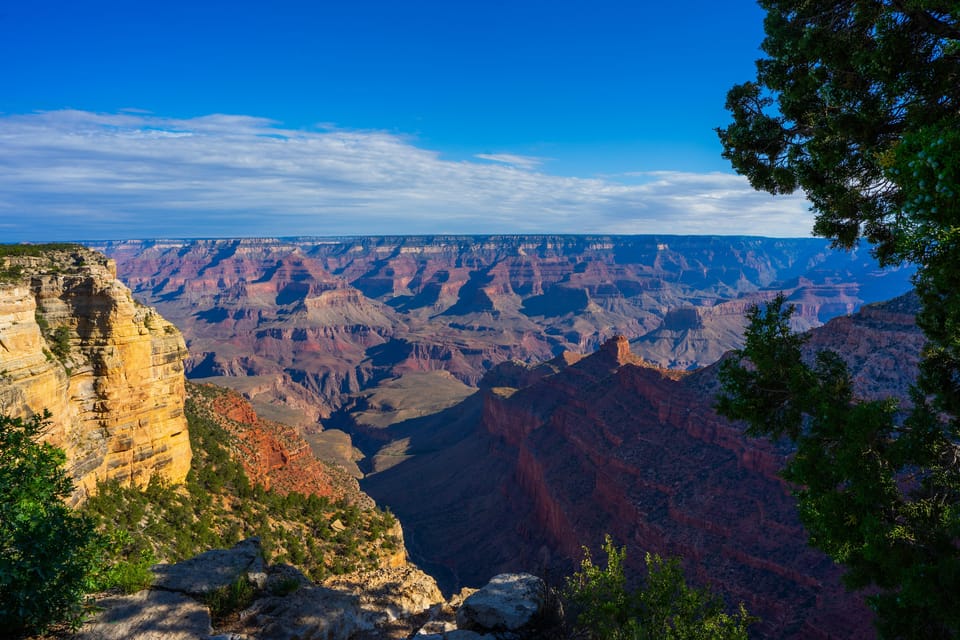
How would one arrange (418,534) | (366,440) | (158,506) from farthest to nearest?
(366,440), (418,534), (158,506)

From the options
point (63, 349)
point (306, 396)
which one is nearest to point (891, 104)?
point (63, 349)

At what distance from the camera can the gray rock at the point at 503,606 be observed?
12750 mm

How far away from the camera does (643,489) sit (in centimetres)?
4750

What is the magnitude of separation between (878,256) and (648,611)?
9860 mm

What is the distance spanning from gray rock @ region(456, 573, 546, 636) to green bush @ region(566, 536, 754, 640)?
110 centimetres

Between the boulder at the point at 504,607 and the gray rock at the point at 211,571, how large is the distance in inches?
239

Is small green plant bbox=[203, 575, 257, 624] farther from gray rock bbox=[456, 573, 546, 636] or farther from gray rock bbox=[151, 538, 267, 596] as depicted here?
gray rock bbox=[456, 573, 546, 636]

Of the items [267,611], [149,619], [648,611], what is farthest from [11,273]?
[648,611]

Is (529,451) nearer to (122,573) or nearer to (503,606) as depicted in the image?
(503,606)

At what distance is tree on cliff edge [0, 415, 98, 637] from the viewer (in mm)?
Result: 9203

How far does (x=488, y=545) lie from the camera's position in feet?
194

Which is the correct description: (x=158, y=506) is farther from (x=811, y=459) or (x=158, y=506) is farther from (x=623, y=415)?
(x=623, y=415)

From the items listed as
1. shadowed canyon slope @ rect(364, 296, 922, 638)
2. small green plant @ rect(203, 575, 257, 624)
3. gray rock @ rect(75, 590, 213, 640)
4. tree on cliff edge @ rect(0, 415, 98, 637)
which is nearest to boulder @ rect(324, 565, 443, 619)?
small green plant @ rect(203, 575, 257, 624)

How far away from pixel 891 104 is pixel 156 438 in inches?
1173
